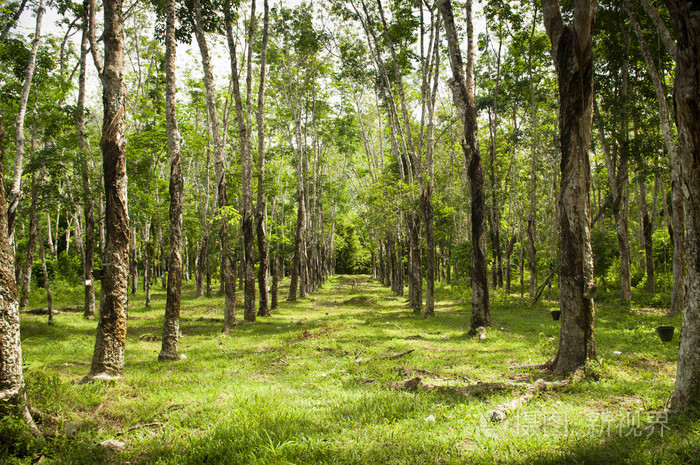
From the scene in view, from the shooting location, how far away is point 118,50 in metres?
6.36

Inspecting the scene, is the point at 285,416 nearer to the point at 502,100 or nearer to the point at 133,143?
the point at 133,143

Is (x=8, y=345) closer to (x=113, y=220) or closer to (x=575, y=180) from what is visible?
(x=113, y=220)

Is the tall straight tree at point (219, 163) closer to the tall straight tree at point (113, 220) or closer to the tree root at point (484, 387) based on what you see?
the tall straight tree at point (113, 220)

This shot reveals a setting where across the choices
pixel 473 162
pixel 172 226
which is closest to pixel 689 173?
pixel 473 162

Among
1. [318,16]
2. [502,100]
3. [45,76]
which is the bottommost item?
[45,76]

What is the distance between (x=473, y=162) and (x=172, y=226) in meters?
7.62

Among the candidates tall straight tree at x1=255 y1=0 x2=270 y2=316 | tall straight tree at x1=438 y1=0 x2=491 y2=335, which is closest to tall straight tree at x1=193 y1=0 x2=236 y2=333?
tall straight tree at x1=255 y1=0 x2=270 y2=316

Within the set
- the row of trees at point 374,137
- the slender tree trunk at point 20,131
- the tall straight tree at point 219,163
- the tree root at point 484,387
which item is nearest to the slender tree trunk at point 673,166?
the row of trees at point 374,137

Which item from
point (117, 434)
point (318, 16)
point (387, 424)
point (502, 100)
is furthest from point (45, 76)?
point (502, 100)

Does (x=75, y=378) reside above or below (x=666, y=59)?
below

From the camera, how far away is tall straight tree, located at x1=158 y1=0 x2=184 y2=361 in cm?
779

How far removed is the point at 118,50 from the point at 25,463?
19.6ft

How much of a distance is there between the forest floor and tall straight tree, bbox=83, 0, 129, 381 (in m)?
0.51

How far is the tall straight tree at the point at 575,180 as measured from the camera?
5.70 meters
